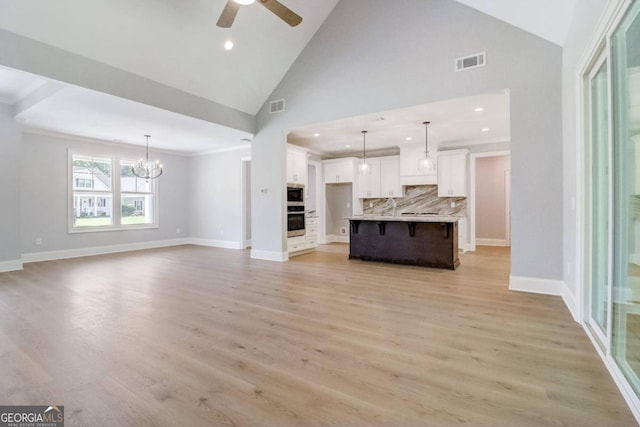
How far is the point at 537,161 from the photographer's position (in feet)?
11.8

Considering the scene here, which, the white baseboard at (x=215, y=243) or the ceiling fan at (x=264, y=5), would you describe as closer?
the ceiling fan at (x=264, y=5)

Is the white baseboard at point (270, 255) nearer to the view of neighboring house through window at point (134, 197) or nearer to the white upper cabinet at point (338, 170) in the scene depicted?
the white upper cabinet at point (338, 170)

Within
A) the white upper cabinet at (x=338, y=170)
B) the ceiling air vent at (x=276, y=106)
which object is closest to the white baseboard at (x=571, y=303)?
the ceiling air vent at (x=276, y=106)

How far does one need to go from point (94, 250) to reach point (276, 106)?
541 centimetres

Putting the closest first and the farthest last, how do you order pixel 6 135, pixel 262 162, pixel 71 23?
pixel 71 23
pixel 6 135
pixel 262 162

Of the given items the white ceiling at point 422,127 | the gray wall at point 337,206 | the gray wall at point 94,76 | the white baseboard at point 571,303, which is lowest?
the white baseboard at point 571,303

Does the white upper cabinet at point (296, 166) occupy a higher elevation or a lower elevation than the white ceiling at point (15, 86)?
lower

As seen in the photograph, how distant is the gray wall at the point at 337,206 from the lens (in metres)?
9.13

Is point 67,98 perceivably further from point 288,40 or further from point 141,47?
point 288,40

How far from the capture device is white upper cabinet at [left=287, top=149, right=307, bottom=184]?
6477mm

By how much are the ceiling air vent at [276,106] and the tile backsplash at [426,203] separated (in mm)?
3912

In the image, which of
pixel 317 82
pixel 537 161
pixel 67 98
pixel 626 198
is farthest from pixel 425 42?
pixel 67 98

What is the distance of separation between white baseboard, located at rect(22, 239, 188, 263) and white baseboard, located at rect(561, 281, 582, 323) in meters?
8.63

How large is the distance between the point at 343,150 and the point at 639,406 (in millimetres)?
7525
